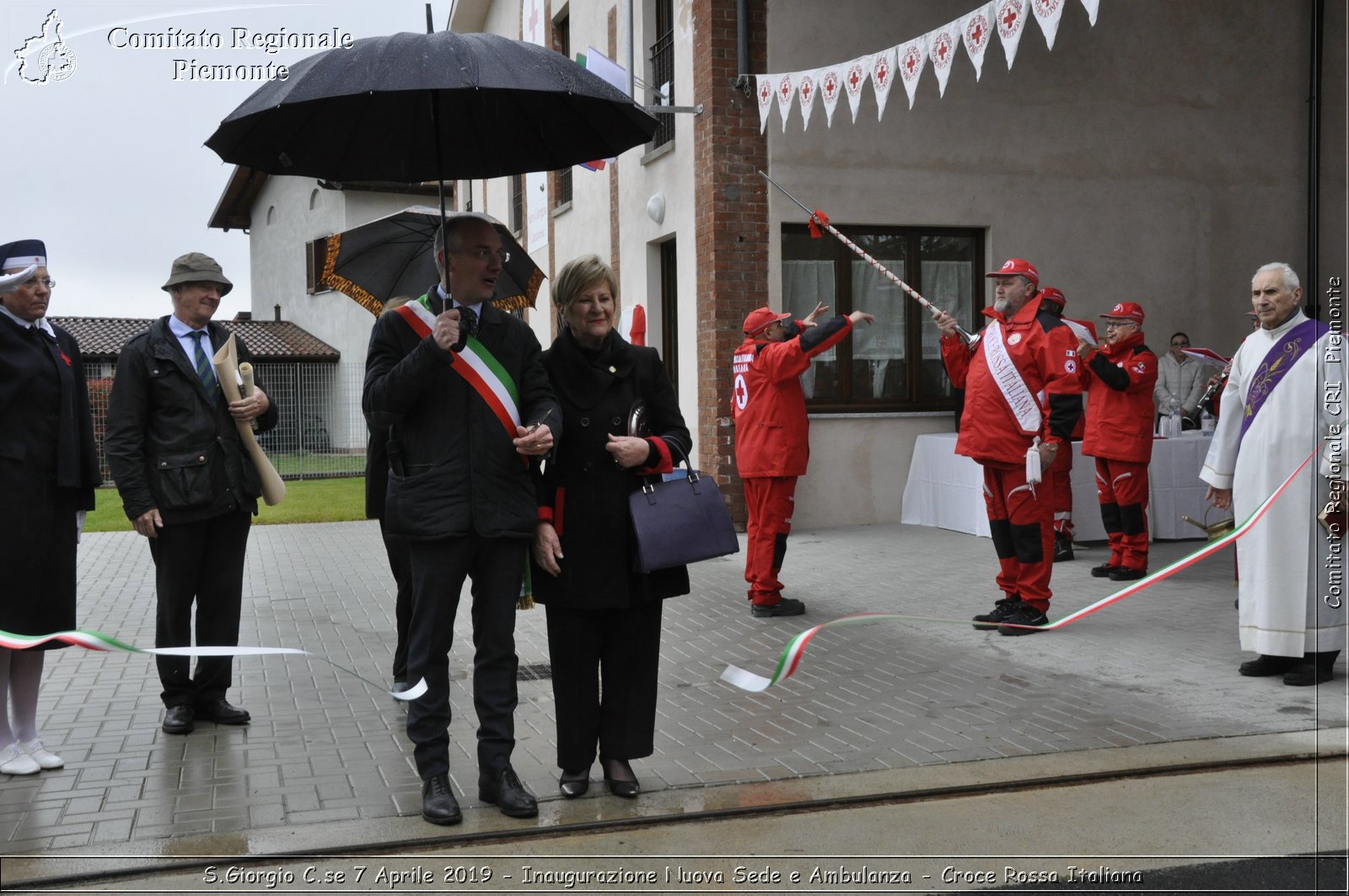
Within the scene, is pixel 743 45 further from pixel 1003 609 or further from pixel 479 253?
pixel 479 253

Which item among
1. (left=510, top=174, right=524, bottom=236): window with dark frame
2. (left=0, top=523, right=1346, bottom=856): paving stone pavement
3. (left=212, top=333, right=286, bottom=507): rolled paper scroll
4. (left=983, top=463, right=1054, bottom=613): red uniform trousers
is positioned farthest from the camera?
(left=510, top=174, right=524, bottom=236): window with dark frame

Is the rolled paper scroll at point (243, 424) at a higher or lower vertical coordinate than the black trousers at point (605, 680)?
higher

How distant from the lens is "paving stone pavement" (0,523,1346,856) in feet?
14.9

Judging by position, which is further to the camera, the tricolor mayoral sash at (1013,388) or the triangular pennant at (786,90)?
the triangular pennant at (786,90)

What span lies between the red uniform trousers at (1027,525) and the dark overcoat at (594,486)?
140 inches

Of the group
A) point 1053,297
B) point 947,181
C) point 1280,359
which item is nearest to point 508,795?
point 1280,359

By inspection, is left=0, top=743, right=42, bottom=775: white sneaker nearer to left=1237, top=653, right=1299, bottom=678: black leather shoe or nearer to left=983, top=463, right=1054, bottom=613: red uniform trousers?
left=983, top=463, right=1054, bottom=613: red uniform trousers

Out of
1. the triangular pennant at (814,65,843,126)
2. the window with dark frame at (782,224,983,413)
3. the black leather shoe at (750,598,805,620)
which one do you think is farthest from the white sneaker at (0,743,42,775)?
the window with dark frame at (782,224,983,413)

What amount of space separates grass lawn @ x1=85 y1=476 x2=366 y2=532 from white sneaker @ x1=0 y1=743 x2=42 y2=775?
26.1 ft

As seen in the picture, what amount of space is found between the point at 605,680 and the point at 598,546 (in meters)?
0.54

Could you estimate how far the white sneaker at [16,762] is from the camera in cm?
479

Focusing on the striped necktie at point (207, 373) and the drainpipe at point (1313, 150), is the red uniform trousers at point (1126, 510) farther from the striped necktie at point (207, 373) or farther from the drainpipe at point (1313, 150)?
the striped necktie at point (207, 373)

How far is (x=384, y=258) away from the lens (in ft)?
20.7

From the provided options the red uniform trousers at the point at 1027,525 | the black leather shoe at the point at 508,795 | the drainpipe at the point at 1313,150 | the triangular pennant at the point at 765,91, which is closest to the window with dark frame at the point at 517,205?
the triangular pennant at the point at 765,91
